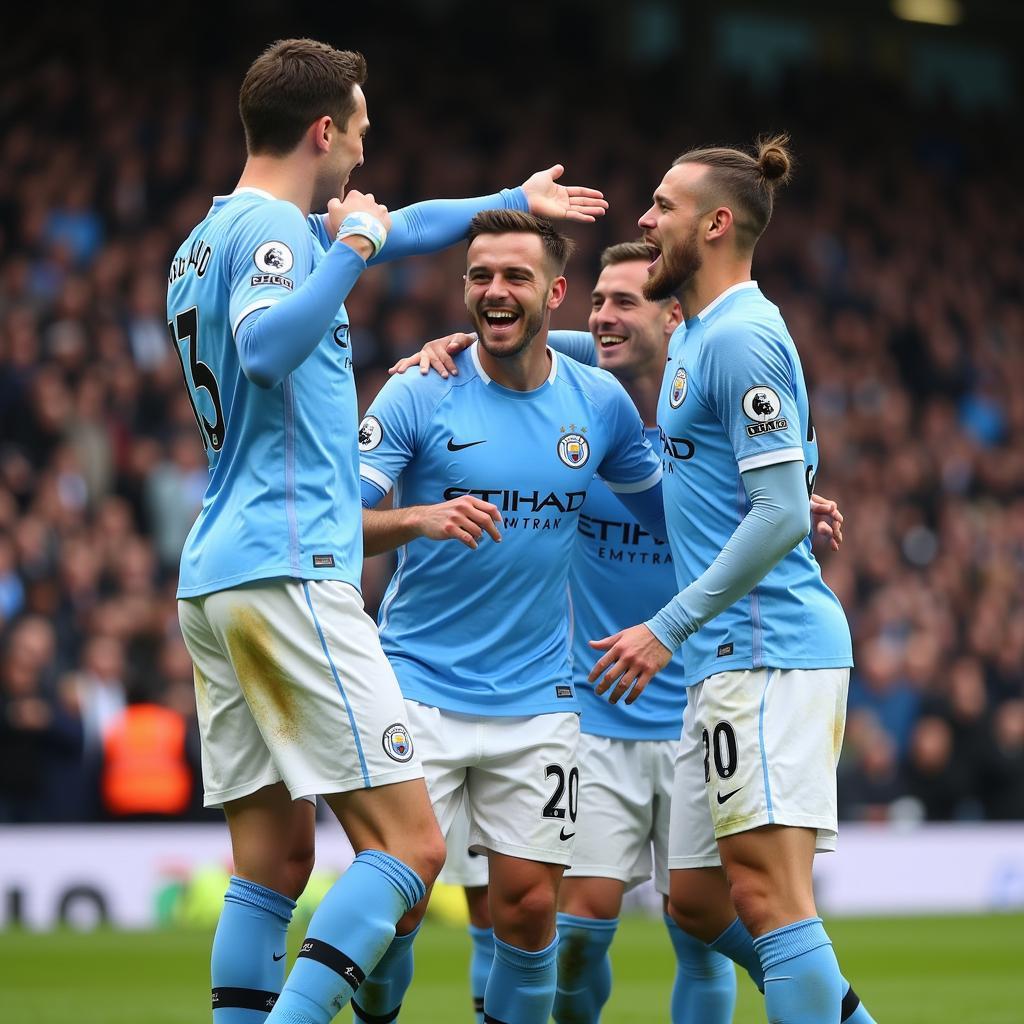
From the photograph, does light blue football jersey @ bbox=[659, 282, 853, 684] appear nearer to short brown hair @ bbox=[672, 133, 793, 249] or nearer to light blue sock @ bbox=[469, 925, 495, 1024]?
short brown hair @ bbox=[672, 133, 793, 249]

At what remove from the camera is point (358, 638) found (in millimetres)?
4445

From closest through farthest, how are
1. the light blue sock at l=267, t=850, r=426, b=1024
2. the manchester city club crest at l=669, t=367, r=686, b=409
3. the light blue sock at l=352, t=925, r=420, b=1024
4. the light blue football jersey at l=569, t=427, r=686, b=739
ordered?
the light blue sock at l=267, t=850, r=426, b=1024 → the manchester city club crest at l=669, t=367, r=686, b=409 → the light blue sock at l=352, t=925, r=420, b=1024 → the light blue football jersey at l=569, t=427, r=686, b=739

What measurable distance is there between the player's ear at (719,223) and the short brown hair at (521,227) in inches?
27.7

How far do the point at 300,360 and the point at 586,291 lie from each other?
1468 centimetres

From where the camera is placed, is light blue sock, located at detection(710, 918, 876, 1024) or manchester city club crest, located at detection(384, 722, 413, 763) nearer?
manchester city club crest, located at detection(384, 722, 413, 763)

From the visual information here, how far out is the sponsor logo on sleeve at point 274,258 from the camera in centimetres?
443

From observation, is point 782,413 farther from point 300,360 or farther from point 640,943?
point 640,943

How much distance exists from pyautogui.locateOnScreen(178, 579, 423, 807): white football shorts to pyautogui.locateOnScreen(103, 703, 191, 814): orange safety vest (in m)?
7.94

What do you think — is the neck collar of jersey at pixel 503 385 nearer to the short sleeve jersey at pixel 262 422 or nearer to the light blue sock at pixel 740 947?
the short sleeve jersey at pixel 262 422

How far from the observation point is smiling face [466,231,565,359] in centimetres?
578

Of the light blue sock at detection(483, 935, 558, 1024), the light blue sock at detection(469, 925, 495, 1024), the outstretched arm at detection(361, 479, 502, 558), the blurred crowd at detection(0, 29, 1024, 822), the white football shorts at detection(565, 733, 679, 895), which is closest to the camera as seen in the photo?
the outstretched arm at detection(361, 479, 502, 558)

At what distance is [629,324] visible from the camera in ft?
21.5

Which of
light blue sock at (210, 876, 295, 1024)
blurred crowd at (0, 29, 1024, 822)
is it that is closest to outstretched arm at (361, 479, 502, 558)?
light blue sock at (210, 876, 295, 1024)

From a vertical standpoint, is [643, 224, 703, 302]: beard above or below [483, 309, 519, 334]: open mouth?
above
